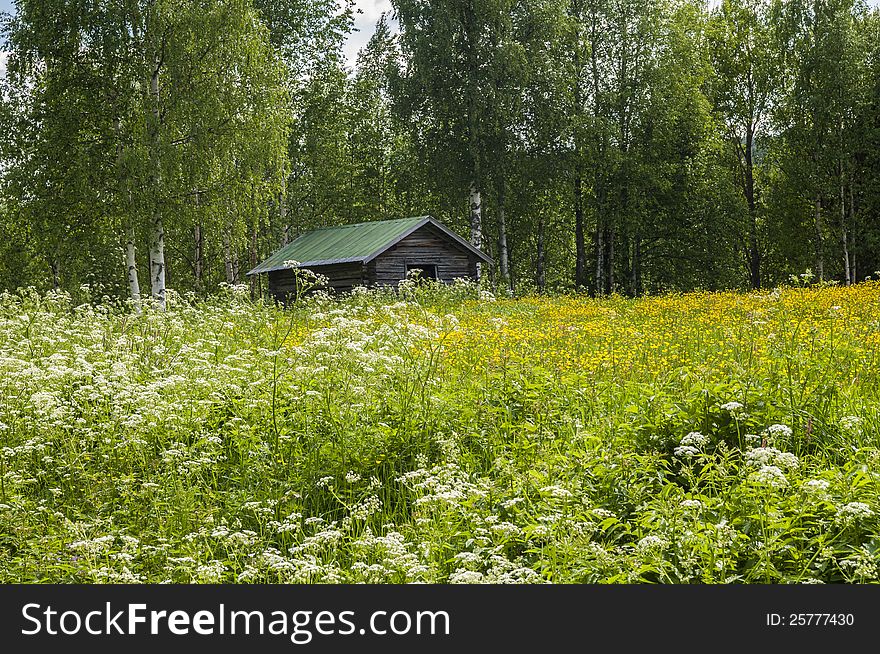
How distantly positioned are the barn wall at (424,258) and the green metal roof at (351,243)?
38cm

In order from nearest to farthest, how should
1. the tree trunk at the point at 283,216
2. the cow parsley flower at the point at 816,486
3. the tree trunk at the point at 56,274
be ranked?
the cow parsley flower at the point at 816,486, the tree trunk at the point at 283,216, the tree trunk at the point at 56,274

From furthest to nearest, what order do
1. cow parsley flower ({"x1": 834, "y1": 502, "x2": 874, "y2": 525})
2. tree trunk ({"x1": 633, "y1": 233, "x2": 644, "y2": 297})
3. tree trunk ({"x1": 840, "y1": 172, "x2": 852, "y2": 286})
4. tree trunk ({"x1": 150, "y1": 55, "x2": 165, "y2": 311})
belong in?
tree trunk ({"x1": 633, "y1": 233, "x2": 644, "y2": 297}) < tree trunk ({"x1": 840, "y1": 172, "x2": 852, "y2": 286}) < tree trunk ({"x1": 150, "y1": 55, "x2": 165, "y2": 311}) < cow parsley flower ({"x1": 834, "y1": 502, "x2": 874, "y2": 525})

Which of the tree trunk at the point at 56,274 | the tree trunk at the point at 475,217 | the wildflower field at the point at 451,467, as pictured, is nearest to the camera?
the wildflower field at the point at 451,467

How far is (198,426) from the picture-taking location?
6.32m

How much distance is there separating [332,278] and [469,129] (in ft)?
25.2

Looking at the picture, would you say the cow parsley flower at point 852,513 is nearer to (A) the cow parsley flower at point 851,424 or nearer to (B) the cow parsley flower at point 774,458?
(B) the cow parsley flower at point 774,458

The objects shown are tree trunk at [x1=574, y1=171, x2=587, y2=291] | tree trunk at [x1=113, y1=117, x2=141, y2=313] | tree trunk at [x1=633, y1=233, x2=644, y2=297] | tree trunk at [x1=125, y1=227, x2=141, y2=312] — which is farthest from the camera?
tree trunk at [x1=633, y1=233, x2=644, y2=297]

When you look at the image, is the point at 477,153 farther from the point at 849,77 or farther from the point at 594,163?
the point at 849,77

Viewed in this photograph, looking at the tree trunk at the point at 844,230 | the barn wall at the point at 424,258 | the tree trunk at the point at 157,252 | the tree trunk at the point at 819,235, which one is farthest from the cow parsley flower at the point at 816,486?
the tree trunk at the point at 819,235

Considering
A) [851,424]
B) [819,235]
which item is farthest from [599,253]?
[851,424]

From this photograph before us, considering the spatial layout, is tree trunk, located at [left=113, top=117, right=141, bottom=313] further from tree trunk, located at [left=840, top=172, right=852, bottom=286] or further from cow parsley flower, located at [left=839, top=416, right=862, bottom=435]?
tree trunk, located at [left=840, top=172, right=852, bottom=286]

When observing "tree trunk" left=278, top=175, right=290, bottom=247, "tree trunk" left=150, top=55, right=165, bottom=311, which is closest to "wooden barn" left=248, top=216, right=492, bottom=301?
"tree trunk" left=278, top=175, right=290, bottom=247

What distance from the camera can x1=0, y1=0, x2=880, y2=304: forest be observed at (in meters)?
20.0

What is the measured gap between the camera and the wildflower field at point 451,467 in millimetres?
3941
